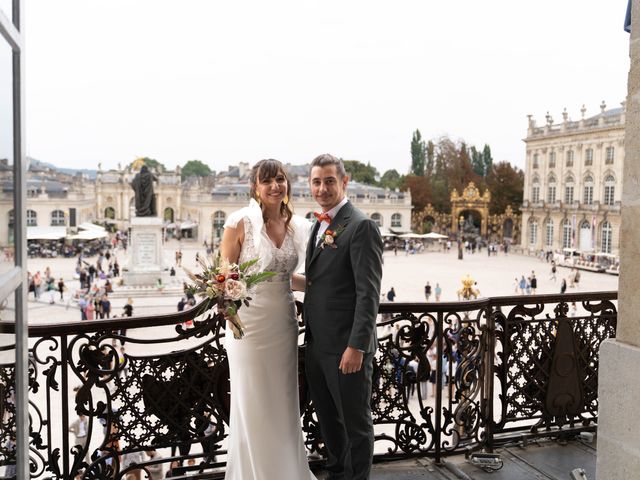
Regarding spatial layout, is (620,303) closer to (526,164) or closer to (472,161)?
(526,164)

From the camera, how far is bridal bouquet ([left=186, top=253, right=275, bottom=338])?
9.03 feet

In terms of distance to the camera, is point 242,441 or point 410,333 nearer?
point 242,441

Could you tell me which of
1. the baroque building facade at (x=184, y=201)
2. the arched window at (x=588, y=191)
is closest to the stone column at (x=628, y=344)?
the baroque building facade at (x=184, y=201)

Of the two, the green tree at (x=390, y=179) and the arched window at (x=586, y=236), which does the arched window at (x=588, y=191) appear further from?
the green tree at (x=390, y=179)

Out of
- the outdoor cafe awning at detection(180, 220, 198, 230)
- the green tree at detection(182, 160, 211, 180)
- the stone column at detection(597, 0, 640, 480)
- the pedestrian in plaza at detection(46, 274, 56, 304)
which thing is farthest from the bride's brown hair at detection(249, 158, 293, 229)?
the green tree at detection(182, 160, 211, 180)

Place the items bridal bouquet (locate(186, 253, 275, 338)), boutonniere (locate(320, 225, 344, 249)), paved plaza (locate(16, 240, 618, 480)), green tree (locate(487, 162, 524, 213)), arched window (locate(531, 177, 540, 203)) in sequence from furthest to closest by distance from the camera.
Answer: green tree (locate(487, 162, 524, 213)) < arched window (locate(531, 177, 540, 203)) < paved plaza (locate(16, 240, 618, 480)) < boutonniere (locate(320, 225, 344, 249)) < bridal bouquet (locate(186, 253, 275, 338))

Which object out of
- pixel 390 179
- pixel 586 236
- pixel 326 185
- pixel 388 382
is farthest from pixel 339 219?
pixel 390 179

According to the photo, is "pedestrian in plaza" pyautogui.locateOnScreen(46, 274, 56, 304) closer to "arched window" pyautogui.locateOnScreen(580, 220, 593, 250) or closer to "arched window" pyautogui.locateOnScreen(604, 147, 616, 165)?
"arched window" pyautogui.locateOnScreen(580, 220, 593, 250)

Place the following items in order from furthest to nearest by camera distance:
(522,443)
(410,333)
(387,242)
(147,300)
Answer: (387,242) < (147,300) < (522,443) < (410,333)

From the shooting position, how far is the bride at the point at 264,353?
120 inches

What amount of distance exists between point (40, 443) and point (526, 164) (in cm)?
6503

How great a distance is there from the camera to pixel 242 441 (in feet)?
10.1

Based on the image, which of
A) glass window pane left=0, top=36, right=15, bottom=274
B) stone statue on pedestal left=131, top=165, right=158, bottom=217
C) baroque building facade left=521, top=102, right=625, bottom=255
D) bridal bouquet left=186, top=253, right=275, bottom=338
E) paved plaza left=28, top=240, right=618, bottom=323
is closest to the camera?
glass window pane left=0, top=36, right=15, bottom=274

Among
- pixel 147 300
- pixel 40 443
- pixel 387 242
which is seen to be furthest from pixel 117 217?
pixel 40 443
